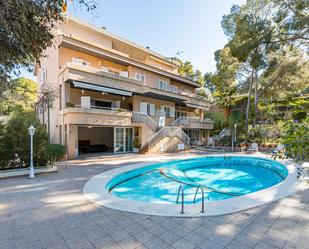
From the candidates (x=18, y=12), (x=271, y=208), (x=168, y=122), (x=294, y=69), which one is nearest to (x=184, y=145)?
(x=168, y=122)

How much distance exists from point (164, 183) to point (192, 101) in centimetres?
1709

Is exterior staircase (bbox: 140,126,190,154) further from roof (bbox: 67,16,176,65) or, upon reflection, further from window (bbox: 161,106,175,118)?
roof (bbox: 67,16,176,65)

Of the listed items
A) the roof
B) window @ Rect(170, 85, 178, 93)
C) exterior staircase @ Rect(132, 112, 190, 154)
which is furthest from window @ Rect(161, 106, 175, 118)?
the roof

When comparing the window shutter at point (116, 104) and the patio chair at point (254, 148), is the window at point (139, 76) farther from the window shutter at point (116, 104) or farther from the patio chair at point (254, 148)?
the patio chair at point (254, 148)

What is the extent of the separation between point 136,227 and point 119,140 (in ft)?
47.3

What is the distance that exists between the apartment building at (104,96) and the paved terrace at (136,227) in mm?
9409

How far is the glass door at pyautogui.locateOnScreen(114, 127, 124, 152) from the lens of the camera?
59.4 feet

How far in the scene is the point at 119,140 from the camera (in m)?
18.4

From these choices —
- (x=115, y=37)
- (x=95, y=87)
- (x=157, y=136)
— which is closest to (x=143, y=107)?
(x=157, y=136)

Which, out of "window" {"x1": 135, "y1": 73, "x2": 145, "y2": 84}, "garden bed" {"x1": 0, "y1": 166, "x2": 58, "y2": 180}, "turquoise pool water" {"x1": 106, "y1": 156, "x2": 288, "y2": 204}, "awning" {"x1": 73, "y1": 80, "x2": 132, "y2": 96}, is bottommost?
"turquoise pool water" {"x1": 106, "y1": 156, "x2": 288, "y2": 204}

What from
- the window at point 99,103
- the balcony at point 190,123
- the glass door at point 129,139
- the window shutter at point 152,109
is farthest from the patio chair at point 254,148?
the window at point 99,103

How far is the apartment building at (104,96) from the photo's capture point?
48.1 feet

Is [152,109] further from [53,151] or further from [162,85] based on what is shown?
[53,151]

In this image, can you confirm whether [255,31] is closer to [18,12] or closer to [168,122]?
[168,122]
